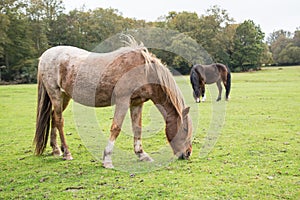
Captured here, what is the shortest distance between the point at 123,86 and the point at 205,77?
9174 millimetres

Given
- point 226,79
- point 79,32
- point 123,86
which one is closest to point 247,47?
point 79,32

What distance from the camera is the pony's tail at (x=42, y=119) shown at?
5.05 m

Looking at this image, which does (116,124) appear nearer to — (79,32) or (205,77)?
(205,77)

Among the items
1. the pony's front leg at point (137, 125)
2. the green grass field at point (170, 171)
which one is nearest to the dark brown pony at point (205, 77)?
the green grass field at point (170, 171)

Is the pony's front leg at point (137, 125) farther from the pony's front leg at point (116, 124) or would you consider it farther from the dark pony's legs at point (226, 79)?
the dark pony's legs at point (226, 79)

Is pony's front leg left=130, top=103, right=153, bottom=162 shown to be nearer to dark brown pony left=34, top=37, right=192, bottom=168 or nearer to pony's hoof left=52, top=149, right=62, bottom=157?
dark brown pony left=34, top=37, right=192, bottom=168

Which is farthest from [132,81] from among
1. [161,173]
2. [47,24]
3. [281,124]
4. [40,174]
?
[47,24]

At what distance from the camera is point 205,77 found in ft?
42.5

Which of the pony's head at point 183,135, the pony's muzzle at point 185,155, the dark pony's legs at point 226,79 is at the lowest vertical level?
the pony's muzzle at point 185,155

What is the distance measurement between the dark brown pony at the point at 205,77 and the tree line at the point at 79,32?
66.4 ft

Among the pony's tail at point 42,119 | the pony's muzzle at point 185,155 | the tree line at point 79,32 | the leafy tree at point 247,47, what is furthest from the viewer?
the leafy tree at point 247,47

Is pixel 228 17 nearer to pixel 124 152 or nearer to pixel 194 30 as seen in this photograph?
pixel 194 30

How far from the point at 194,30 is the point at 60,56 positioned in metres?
35.2

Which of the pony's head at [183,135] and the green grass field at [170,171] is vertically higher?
the pony's head at [183,135]
